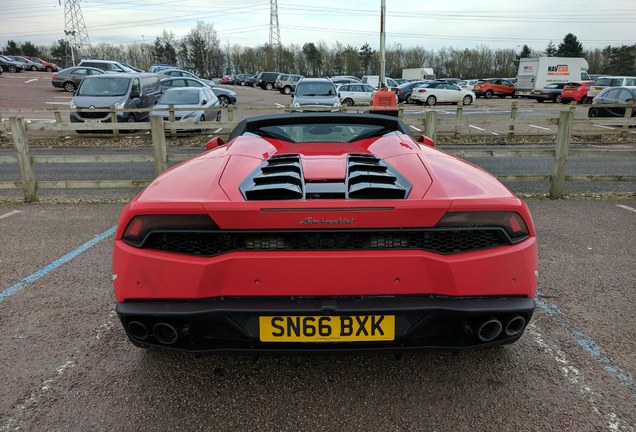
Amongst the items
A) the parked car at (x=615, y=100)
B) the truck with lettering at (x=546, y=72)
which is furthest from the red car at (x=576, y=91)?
the parked car at (x=615, y=100)

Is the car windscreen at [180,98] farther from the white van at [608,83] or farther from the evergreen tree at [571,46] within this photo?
the evergreen tree at [571,46]

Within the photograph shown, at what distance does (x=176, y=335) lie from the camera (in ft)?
6.44

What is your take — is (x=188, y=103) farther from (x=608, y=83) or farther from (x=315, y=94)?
(x=608, y=83)

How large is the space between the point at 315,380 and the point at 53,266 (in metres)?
2.94

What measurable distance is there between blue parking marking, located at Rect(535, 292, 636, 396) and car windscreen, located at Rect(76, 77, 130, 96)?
14431 mm

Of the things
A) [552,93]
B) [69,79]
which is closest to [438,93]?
[552,93]

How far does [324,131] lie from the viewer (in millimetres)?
3197

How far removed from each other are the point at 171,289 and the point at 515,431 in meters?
1.68

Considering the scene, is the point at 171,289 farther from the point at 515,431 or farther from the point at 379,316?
the point at 515,431

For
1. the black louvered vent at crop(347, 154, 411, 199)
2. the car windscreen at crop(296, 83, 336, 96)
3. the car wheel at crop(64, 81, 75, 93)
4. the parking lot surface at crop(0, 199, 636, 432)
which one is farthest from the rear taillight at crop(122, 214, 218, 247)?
the car wheel at crop(64, 81, 75, 93)

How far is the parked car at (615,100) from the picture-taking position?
637 inches

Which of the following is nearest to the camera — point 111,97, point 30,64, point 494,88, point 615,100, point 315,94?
point 111,97

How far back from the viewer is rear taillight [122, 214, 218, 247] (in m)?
1.93

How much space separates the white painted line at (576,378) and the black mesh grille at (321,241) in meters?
1.00
